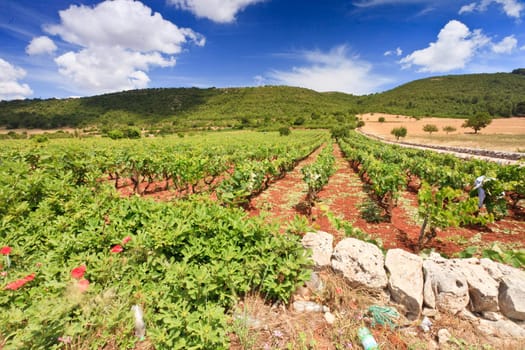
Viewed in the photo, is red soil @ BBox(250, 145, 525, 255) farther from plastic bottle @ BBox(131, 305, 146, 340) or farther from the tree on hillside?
the tree on hillside

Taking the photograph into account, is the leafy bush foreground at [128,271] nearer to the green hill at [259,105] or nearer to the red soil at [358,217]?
the red soil at [358,217]

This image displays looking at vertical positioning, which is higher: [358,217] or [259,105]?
[259,105]

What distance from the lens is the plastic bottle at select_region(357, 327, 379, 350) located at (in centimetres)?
214

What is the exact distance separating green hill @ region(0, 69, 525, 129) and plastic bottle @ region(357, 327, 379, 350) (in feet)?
243

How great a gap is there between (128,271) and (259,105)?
4338 inches

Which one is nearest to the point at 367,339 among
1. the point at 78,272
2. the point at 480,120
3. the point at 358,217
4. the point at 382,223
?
the point at 78,272

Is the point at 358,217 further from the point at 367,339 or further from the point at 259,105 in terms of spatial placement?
the point at 259,105

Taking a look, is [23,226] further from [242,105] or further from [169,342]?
[242,105]

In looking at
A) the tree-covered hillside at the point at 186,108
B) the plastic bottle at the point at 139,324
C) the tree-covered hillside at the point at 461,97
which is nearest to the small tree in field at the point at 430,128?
the tree-covered hillside at the point at 186,108

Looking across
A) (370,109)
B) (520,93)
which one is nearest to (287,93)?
(370,109)

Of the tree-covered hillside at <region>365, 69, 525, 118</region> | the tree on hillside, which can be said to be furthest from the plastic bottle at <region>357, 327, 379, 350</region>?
the tree-covered hillside at <region>365, 69, 525, 118</region>

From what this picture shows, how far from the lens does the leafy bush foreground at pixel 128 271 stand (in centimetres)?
191

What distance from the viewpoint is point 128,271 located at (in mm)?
2678

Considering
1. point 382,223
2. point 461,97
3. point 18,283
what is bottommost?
point 382,223
